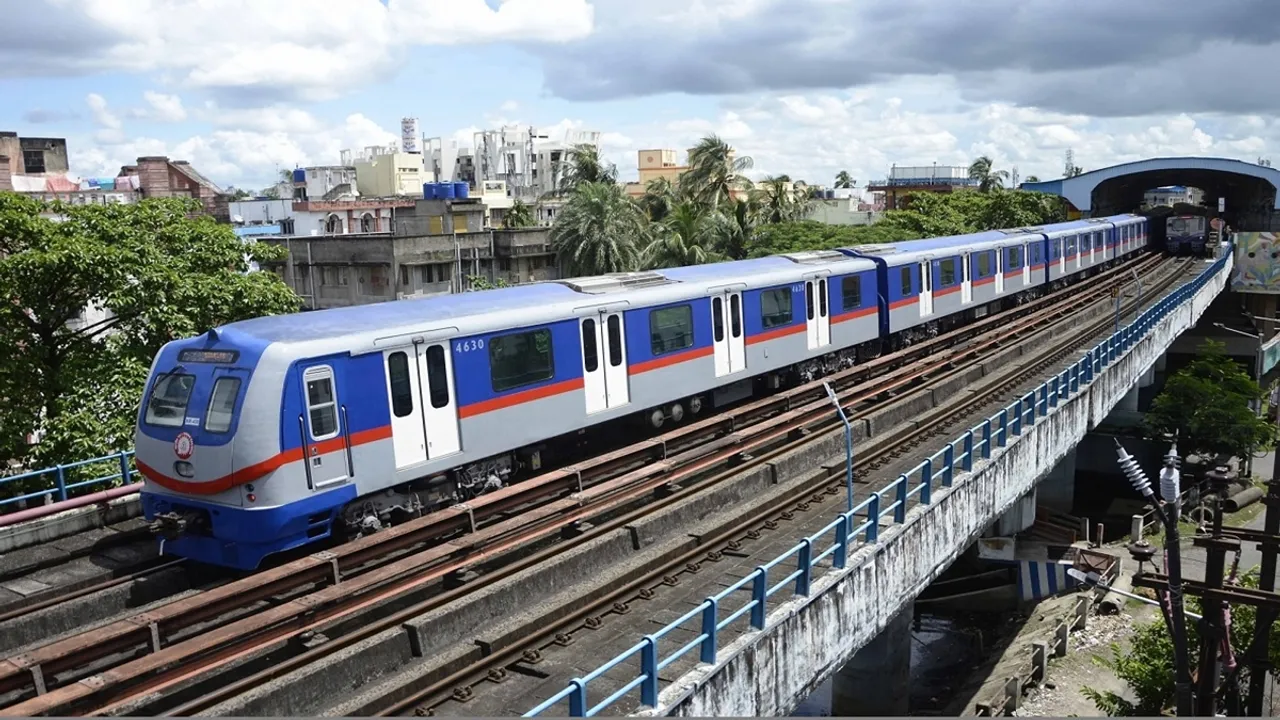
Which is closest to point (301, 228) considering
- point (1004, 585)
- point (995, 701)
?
point (1004, 585)

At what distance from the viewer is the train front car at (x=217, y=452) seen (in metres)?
10.1

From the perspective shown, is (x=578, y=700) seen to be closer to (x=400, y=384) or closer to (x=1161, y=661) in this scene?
(x=400, y=384)

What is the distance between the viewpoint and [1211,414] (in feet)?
105

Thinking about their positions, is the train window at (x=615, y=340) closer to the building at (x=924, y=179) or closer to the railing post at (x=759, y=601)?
the railing post at (x=759, y=601)

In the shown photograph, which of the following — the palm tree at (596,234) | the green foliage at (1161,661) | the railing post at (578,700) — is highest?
the palm tree at (596,234)

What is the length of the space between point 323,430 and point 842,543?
226 inches

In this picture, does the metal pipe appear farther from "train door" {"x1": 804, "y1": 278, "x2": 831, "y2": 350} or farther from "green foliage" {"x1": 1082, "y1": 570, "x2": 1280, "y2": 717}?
"green foliage" {"x1": 1082, "y1": 570, "x2": 1280, "y2": 717}

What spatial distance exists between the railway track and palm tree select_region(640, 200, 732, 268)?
23204 millimetres

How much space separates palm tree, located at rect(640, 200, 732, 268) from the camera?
3953 cm

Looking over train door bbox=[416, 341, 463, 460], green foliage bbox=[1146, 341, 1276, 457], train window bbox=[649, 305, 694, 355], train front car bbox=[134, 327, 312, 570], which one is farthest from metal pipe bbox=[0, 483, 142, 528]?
green foliage bbox=[1146, 341, 1276, 457]

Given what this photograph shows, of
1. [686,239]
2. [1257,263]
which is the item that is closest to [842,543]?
[686,239]

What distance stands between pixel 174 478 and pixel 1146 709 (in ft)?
50.5

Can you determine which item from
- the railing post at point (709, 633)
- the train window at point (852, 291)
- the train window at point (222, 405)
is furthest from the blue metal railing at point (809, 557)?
the train window at point (222, 405)

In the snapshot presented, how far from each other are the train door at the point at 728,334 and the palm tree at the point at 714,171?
3325cm
